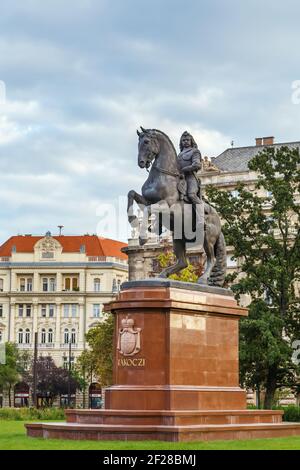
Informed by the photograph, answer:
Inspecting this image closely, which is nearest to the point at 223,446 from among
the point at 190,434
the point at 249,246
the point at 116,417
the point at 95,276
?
the point at 190,434

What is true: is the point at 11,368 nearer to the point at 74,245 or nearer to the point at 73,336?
the point at 73,336

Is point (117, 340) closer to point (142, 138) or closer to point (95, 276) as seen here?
point (142, 138)

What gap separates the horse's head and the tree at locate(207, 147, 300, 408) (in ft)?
66.2

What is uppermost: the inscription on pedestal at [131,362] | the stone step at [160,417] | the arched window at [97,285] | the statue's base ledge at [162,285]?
the arched window at [97,285]

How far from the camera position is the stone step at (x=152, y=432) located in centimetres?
1800

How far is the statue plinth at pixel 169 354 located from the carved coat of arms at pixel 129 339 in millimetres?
27

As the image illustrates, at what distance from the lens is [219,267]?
23078mm

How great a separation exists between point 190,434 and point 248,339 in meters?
22.9

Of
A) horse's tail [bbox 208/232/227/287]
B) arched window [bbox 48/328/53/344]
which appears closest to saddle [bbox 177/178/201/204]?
horse's tail [bbox 208/232/227/287]

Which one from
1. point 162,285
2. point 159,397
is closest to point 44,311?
point 162,285

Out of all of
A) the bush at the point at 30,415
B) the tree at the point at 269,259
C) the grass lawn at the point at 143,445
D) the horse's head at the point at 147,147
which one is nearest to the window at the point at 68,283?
the bush at the point at 30,415

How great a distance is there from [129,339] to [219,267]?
4177 millimetres

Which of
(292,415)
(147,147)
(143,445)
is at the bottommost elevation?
(292,415)

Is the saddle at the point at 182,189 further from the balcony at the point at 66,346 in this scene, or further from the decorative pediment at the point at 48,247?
the decorative pediment at the point at 48,247
